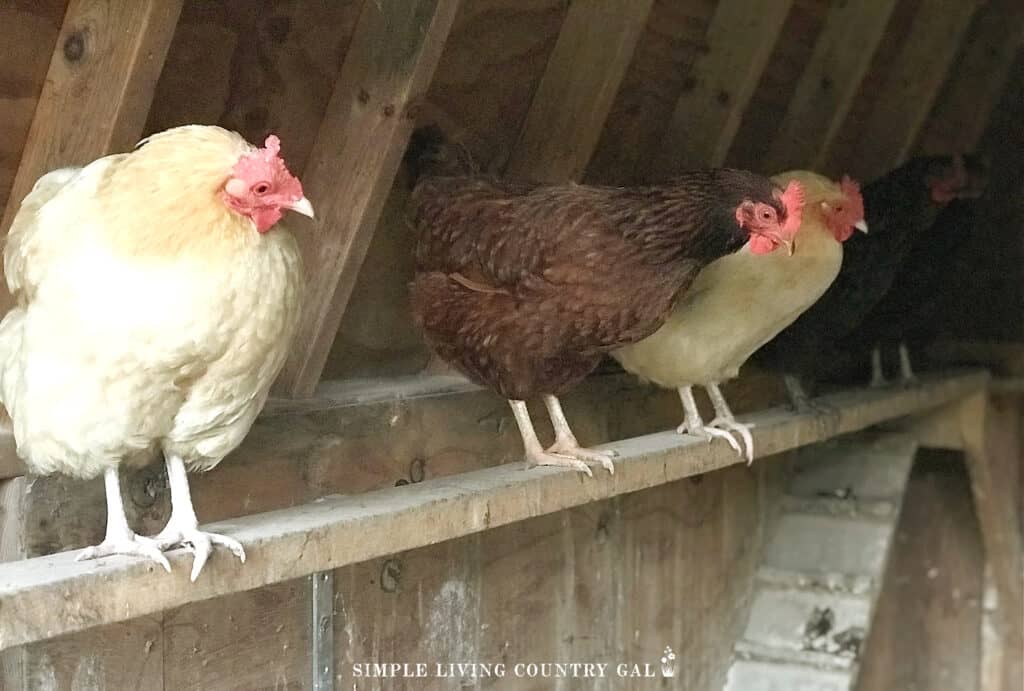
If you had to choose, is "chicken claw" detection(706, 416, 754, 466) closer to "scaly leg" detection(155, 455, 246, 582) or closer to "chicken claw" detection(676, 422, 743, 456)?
"chicken claw" detection(676, 422, 743, 456)

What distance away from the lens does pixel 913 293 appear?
8.56 ft

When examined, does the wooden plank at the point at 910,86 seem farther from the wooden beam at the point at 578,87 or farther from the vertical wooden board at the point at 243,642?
the vertical wooden board at the point at 243,642

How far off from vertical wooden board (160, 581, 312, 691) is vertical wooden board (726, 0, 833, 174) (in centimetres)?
122

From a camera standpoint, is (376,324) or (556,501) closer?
(556,501)

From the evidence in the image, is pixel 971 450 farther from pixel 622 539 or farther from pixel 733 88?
pixel 733 88

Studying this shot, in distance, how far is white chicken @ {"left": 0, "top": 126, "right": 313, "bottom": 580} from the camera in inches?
43.1

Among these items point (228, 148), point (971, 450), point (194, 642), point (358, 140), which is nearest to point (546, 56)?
point (358, 140)

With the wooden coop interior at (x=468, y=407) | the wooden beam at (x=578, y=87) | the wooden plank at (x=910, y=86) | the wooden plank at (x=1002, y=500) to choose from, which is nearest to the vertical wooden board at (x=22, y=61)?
the wooden coop interior at (x=468, y=407)

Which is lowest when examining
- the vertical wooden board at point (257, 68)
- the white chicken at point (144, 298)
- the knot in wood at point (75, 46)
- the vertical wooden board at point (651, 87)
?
the white chicken at point (144, 298)

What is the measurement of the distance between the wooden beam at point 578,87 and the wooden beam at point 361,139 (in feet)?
1.19

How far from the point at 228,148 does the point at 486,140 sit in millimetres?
750

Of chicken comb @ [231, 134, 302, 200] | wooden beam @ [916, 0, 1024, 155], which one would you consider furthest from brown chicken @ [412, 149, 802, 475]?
wooden beam @ [916, 0, 1024, 155]

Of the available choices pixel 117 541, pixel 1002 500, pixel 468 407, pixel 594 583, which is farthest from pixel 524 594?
pixel 1002 500

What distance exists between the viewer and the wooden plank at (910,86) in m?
2.53
